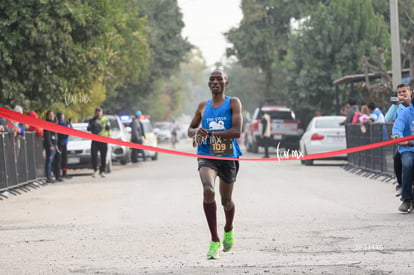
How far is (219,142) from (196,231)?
257 cm

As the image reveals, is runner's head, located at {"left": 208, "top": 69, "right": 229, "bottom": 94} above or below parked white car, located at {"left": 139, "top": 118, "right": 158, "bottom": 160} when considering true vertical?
above

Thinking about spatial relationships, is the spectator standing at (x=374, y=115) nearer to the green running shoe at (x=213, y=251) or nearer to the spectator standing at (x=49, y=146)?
the spectator standing at (x=49, y=146)

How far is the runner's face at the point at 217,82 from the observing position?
363 inches

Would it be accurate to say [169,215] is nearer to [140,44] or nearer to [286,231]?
[286,231]

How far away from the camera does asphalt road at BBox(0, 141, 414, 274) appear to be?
870cm

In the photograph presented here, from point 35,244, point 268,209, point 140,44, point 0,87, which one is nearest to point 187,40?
point 140,44

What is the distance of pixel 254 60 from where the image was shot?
5691 centimetres

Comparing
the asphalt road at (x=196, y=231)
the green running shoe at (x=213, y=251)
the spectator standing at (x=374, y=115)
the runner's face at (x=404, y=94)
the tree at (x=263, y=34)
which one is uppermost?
the tree at (x=263, y=34)

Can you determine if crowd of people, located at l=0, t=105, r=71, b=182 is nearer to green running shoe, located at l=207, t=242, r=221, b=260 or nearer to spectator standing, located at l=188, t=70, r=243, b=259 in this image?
spectator standing, located at l=188, t=70, r=243, b=259

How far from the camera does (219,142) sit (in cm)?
920

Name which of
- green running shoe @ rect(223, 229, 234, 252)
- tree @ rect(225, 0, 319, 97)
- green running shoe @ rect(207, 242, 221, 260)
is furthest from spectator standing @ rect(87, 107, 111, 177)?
tree @ rect(225, 0, 319, 97)

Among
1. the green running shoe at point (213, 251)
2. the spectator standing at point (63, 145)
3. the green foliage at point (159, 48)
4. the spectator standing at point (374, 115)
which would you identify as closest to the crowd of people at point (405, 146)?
the green running shoe at point (213, 251)

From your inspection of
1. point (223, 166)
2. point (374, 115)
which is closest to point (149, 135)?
point (374, 115)

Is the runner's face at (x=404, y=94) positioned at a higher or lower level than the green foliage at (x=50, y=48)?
lower
